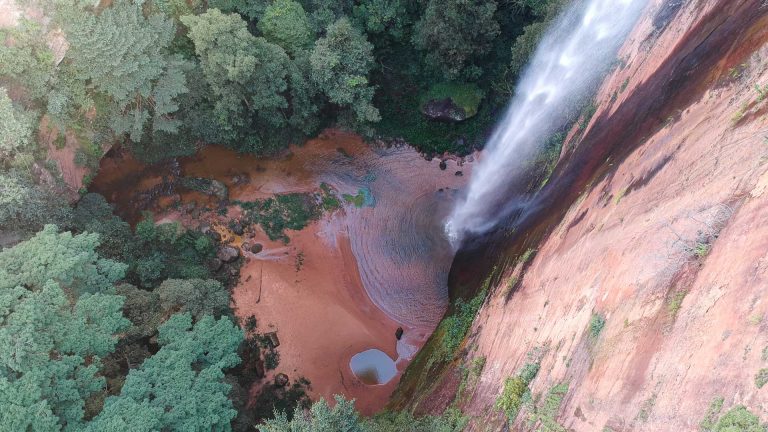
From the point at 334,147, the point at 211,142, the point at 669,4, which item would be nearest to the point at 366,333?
the point at 334,147

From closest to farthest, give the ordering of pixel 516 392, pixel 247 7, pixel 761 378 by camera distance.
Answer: pixel 761 378 → pixel 516 392 → pixel 247 7

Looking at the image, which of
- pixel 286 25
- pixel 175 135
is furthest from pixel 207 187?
pixel 286 25

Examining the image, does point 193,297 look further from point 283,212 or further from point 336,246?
point 336,246

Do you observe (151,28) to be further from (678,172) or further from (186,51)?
(678,172)

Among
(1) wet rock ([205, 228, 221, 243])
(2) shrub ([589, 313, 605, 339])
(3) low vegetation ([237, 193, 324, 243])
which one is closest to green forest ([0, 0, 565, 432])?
(1) wet rock ([205, 228, 221, 243])

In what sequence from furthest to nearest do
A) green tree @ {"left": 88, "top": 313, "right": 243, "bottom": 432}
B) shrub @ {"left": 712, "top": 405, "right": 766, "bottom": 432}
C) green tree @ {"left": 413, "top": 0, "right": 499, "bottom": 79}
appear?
green tree @ {"left": 413, "top": 0, "right": 499, "bottom": 79}
green tree @ {"left": 88, "top": 313, "right": 243, "bottom": 432}
shrub @ {"left": 712, "top": 405, "right": 766, "bottom": 432}

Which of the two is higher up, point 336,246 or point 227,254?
point 336,246

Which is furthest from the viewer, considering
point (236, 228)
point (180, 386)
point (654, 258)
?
point (236, 228)

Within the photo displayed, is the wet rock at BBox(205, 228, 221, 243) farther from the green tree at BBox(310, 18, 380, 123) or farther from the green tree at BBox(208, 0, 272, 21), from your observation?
the green tree at BBox(208, 0, 272, 21)
